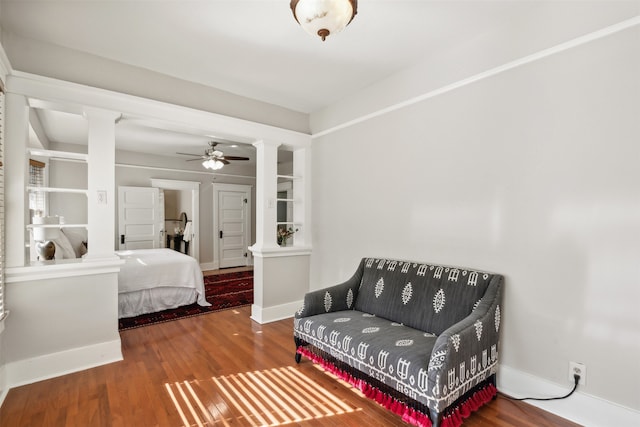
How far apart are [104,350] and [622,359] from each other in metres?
3.77

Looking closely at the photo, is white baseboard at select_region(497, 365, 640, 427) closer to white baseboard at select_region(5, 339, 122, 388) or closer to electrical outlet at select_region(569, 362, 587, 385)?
electrical outlet at select_region(569, 362, 587, 385)

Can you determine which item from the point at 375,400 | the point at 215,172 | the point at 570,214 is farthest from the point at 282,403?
the point at 215,172

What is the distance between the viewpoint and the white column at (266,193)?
3.89 meters

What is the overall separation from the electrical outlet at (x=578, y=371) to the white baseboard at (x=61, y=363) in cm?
349

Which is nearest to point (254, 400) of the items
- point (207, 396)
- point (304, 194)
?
point (207, 396)

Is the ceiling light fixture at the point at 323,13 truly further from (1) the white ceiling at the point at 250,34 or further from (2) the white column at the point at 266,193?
(2) the white column at the point at 266,193

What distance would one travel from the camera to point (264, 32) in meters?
2.49

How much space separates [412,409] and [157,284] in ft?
11.6

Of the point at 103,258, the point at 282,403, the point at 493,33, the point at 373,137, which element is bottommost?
the point at 282,403

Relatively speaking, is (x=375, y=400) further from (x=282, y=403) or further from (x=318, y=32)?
(x=318, y=32)

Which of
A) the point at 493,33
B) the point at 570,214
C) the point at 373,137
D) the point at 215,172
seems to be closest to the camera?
the point at 570,214

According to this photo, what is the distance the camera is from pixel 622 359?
1844 millimetres

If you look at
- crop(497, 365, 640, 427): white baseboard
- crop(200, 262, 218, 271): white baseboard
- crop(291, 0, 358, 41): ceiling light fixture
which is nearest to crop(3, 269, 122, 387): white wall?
crop(291, 0, 358, 41): ceiling light fixture

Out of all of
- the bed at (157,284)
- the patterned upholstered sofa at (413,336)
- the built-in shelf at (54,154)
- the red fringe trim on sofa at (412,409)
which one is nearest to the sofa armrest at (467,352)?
the patterned upholstered sofa at (413,336)
